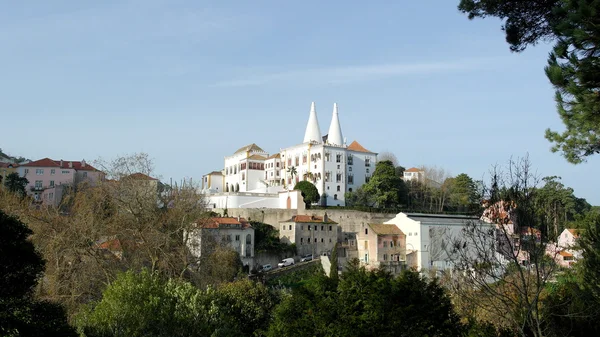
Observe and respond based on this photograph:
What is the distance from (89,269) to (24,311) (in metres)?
12.5

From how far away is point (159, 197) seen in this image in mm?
29953

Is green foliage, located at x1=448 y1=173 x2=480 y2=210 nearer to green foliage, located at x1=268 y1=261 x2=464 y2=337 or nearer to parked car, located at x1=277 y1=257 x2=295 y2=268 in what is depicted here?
parked car, located at x1=277 y1=257 x2=295 y2=268

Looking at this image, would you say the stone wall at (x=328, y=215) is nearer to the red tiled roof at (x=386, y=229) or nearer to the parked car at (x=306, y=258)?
the parked car at (x=306, y=258)

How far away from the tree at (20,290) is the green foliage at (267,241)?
41.0 meters

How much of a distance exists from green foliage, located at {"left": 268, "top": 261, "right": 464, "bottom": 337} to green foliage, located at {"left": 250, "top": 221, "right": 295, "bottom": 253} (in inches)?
1393

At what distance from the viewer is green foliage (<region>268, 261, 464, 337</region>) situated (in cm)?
1697

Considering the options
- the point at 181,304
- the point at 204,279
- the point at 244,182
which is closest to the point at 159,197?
the point at 204,279

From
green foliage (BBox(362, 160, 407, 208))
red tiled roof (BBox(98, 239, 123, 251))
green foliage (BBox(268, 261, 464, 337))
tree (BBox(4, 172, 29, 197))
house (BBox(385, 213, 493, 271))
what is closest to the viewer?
green foliage (BBox(268, 261, 464, 337))

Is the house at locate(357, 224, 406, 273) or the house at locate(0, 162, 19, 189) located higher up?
the house at locate(0, 162, 19, 189)

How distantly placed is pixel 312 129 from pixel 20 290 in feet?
218

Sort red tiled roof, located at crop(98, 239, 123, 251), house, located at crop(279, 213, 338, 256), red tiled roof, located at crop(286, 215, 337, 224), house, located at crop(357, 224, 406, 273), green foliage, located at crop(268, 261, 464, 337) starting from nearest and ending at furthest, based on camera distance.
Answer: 1. green foliage, located at crop(268, 261, 464, 337)
2. red tiled roof, located at crop(98, 239, 123, 251)
3. house, located at crop(357, 224, 406, 273)
4. house, located at crop(279, 213, 338, 256)
5. red tiled roof, located at crop(286, 215, 337, 224)

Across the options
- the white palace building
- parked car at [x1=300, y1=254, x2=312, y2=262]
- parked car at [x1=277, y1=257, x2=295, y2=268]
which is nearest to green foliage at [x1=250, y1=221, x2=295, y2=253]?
parked car at [x1=277, y1=257, x2=295, y2=268]

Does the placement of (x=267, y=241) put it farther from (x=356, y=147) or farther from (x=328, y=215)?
(x=356, y=147)

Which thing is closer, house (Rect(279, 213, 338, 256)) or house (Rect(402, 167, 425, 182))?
house (Rect(279, 213, 338, 256))
